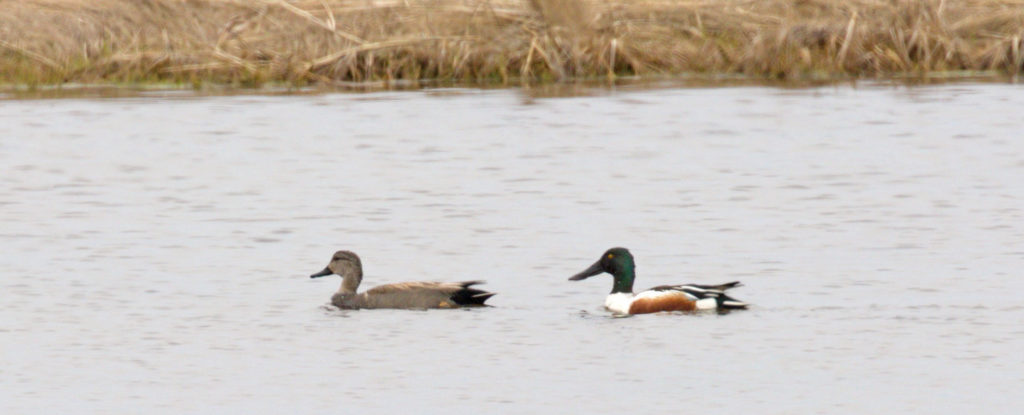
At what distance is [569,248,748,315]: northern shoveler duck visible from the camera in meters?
12.1

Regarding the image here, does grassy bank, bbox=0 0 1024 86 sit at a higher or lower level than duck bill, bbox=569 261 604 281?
higher

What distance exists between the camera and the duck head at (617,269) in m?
12.8

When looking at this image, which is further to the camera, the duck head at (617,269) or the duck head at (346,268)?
the duck head at (346,268)

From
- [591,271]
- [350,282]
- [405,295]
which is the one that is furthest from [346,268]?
[591,271]

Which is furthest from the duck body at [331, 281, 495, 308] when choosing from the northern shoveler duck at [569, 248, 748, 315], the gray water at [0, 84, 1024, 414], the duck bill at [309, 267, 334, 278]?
the duck bill at [309, 267, 334, 278]

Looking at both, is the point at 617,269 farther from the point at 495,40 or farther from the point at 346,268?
the point at 495,40

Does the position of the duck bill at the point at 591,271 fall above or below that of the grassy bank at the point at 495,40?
below

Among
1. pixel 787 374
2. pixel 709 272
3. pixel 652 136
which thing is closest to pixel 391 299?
pixel 709 272

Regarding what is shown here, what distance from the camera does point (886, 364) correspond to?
1026 cm

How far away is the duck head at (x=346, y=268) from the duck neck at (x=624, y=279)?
1478mm

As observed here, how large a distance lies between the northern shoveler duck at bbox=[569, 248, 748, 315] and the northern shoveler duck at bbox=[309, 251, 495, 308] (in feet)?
2.45

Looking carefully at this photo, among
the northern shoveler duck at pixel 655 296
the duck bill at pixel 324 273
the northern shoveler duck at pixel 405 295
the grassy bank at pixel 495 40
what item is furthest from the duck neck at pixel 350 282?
the grassy bank at pixel 495 40

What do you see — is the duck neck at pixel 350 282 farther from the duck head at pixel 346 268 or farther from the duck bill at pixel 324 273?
the duck bill at pixel 324 273

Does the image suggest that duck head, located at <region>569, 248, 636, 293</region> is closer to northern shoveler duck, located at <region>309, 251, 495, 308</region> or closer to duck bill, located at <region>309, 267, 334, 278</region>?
northern shoveler duck, located at <region>309, 251, 495, 308</region>
